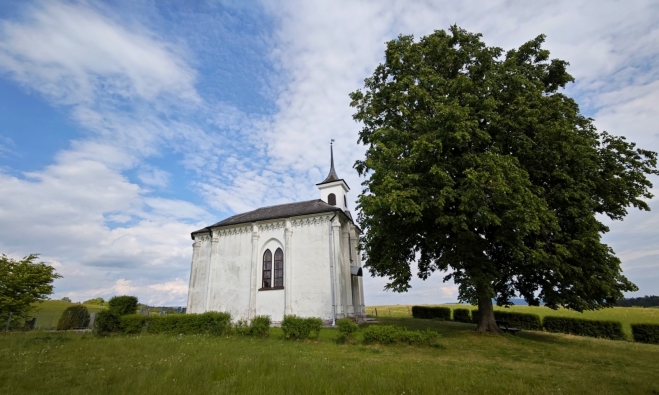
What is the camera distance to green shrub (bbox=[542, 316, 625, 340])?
822 inches

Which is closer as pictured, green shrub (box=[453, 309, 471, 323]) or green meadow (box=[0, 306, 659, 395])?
green meadow (box=[0, 306, 659, 395])

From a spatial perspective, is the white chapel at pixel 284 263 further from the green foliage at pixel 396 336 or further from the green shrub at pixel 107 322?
the green foliage at pixel 396 336

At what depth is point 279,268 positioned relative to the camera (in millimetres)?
23906

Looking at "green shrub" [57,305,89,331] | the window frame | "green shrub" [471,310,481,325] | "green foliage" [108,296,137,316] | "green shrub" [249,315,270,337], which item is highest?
the window frame

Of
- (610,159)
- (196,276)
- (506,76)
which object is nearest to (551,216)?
(610,159)

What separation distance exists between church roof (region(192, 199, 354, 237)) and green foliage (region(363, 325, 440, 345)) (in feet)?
35.7

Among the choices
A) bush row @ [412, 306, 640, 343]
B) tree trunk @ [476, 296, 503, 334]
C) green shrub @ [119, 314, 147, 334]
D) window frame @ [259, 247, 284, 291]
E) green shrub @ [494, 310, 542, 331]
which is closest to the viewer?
tree trunk @ [476, 296, 503, 334]

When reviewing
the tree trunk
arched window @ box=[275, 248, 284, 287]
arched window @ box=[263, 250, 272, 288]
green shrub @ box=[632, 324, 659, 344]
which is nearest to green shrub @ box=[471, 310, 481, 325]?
green shrub @ box=[632, 324, 659, 344]

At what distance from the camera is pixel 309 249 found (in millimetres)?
22984

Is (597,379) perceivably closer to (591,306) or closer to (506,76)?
(591,306)

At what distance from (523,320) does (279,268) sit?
1966 cm

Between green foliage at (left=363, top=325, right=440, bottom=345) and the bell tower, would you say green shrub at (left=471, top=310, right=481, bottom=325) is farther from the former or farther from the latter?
green foliage at (left=363, top=325, right=440, bottom=345)

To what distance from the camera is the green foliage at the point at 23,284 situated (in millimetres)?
24047

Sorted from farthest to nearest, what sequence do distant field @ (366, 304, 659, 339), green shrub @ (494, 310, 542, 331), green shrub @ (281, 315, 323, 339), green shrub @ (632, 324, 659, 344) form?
green shrub @ (494, 310, 542, 331) → distant field @ (366, 304, 659, 339) → green shrub @ (632, 324, 659, 344) → green shrub @ (281, 315, 323, 339)
